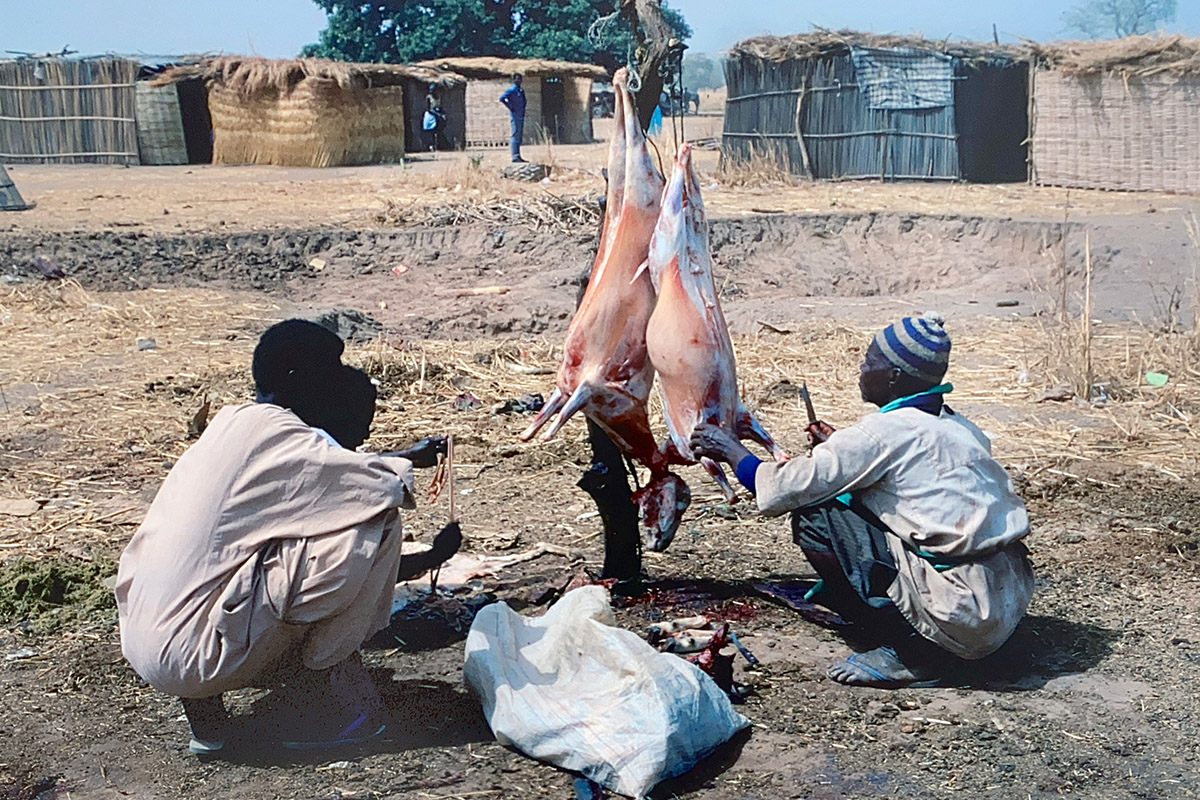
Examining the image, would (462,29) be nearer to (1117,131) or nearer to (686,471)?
(1117,131)

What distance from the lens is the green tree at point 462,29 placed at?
134 feet

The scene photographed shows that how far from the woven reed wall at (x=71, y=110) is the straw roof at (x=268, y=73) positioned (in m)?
1.54

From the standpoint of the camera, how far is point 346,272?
43.2ft

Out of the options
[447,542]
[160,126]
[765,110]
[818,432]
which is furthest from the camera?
[160,126]

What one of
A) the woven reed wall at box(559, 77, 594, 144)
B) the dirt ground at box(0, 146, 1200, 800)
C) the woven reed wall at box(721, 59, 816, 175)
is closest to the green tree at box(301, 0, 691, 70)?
the woven reed wall at box(559, 77, 594, 144)

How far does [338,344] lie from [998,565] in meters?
2.03

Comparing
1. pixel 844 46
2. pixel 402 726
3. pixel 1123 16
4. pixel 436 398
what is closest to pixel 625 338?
pixel 402 726

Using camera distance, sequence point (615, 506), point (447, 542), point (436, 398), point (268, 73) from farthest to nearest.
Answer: point (268, 73), point (436, 398), point (615, 506), point (447, 542)

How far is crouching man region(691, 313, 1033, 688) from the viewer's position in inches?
128

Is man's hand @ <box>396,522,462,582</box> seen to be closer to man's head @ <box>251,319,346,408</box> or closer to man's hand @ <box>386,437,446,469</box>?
man's hand @ <box>386,437,446,469</box>

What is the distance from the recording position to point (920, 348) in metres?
3.26

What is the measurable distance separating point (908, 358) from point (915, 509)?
1.45 ft

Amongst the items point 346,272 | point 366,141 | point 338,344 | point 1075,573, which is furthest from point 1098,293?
point 366,141

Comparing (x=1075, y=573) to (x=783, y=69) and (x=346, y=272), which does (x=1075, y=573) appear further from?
(x=783, y=69)
